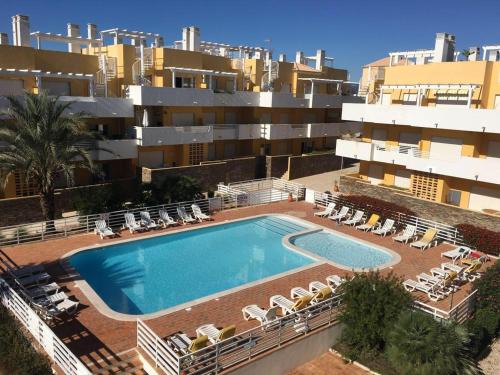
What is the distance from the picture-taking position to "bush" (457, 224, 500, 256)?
73.6 feet

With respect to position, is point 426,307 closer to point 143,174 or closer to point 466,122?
point 466,122

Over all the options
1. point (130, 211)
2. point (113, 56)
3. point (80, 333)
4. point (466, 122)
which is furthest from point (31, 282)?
point (466, 122)

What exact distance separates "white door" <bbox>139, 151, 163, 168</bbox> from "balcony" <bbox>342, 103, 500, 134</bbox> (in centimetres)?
1446

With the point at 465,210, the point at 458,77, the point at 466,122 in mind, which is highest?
the point at 458,77

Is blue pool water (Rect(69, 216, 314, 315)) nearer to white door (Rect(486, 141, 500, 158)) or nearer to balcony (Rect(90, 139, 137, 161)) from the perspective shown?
balcony (Rect(90, 139, 137, 161))

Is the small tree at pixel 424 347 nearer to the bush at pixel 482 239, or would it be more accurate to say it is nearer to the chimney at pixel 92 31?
the bush at pixel 482 239

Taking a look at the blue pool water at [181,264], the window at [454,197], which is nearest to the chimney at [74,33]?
the blue pool water at [181,264]

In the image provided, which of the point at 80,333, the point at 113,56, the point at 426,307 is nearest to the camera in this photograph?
the point at 80,333

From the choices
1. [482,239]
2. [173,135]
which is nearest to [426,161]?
[482,239]

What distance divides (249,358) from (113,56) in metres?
26.6

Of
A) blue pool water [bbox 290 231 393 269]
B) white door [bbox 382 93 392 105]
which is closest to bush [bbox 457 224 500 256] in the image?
blue pool water [bbox 290 231 393 269]

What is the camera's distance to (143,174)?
100ft

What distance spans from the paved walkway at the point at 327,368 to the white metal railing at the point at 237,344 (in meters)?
1.07

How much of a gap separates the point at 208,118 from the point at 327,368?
1046 inches
